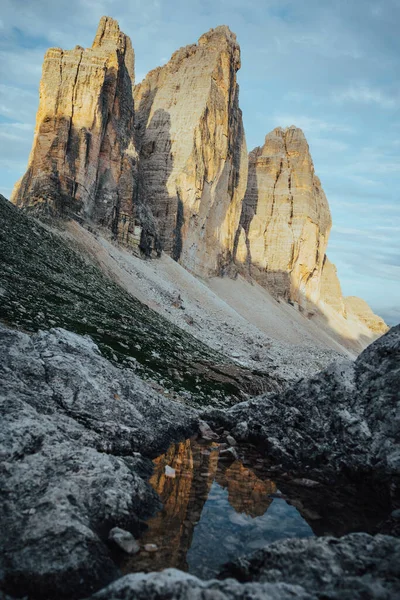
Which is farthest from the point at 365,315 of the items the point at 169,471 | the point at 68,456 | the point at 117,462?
the point at 68,456

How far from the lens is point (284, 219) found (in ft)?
355

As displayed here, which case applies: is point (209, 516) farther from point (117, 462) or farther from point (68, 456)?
point (68, 456)

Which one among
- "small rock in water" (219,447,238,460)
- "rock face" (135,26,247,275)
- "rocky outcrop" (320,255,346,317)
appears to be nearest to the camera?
"small rock in water" (219,447,238,460)

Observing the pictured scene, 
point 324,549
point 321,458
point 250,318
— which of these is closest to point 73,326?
point 321,458

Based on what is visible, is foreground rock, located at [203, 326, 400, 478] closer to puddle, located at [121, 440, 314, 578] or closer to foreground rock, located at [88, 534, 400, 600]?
puddle, located at [121, 440, 314, 578]

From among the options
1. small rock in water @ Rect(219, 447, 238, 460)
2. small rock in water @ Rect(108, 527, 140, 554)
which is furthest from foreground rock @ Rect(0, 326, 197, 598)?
small rock in water @ Rect(219, 447, 238, 460)

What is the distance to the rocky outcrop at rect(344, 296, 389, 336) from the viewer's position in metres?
141

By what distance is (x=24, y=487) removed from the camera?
5.20m

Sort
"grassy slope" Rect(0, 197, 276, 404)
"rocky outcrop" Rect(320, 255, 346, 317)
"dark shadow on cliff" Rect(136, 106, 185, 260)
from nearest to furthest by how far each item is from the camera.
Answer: "grassy slope" Rect(0, 197, 276, 404), "dark shadow on cliff" Rect(136, 106, 185, 260), "rocky outcrop" Rect(320, 255, 346, 317)

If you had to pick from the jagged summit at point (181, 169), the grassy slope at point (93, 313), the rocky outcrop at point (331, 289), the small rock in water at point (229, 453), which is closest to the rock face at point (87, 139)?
the jagged summit at point (181, 169)

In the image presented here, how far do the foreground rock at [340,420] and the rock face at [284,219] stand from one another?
92.3m

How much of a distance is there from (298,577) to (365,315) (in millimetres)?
153670

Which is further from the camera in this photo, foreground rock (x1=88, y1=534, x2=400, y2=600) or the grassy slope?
the grassy slope

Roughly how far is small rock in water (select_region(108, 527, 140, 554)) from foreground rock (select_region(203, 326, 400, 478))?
15.1ft
